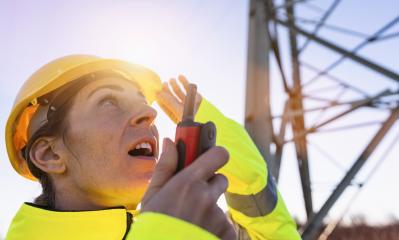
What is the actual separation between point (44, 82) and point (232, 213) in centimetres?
100

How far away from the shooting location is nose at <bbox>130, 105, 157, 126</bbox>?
142 centimetres

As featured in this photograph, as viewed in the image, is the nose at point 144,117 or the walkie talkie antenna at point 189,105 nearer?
the walkie talkie antenna at point 189,105

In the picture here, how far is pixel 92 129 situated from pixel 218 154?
0.82 metres

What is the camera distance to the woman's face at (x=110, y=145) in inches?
52.9

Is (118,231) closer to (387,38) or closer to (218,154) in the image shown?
Answer: (218,154)

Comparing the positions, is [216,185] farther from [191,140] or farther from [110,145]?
[110,145]

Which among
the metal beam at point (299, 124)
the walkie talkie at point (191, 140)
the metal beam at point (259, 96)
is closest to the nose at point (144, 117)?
the walkie talkie at point (191, 140)

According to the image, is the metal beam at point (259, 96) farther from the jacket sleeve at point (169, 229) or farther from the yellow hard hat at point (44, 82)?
the jacket sleeve at point (169, 229)

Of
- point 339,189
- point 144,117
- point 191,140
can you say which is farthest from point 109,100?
point 339,189

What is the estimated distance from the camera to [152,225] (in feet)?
2.15

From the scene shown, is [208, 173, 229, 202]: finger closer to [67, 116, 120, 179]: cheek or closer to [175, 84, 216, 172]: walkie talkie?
[175, 84, 216, 172]: walkie talkie

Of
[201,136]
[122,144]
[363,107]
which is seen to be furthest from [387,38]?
[201,136]

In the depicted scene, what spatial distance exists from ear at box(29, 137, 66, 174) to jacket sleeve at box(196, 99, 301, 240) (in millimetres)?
580

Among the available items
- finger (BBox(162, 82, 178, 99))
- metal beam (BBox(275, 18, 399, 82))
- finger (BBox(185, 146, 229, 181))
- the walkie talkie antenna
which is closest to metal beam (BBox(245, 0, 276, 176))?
metal beam (BBox(275, 18, 399, 82))
